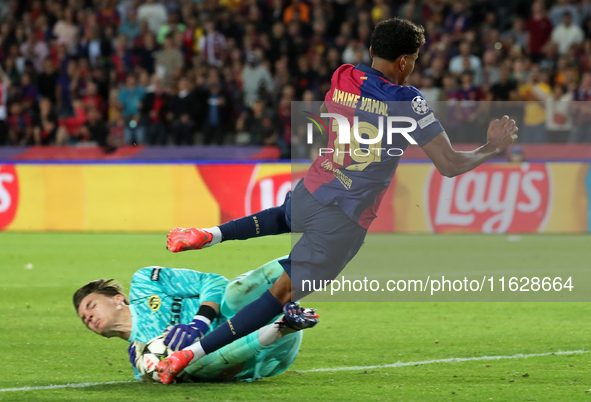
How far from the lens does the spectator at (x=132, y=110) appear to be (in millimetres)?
17234

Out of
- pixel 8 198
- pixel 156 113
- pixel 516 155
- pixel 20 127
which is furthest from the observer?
pixel 20 127

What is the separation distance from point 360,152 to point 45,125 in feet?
45.5

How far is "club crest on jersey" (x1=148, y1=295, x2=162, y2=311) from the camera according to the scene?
18.6ft

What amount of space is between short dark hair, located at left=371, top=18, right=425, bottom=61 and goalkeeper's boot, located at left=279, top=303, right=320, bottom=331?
59.7 inches

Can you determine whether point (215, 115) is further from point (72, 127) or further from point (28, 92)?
point (28, 92)

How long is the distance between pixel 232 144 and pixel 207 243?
1159cm

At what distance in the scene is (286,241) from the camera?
1403 centimetres

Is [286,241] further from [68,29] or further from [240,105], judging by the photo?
[68,29]

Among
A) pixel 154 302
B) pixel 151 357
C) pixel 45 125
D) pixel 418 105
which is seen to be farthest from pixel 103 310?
pixel 45 125

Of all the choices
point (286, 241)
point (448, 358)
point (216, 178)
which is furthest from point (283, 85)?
point (448, 358)

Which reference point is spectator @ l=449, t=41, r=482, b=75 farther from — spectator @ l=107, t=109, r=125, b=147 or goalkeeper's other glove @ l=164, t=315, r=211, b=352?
goalkeeper's other glove @ l=164, t=315, r=211, b=352

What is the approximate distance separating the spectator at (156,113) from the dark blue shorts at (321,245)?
40.0 ft

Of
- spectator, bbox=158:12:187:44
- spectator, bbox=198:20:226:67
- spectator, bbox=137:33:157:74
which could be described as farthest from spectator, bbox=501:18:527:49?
spectator, bbox=137:33:157:74

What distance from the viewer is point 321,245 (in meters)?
5.20
